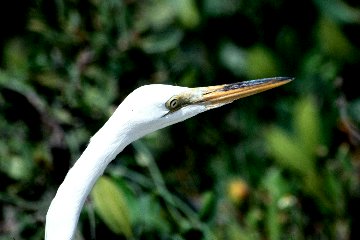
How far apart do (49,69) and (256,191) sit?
60cm

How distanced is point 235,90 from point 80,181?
377 mm

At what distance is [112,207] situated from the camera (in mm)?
2156

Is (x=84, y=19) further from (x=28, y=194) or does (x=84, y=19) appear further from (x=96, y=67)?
(x=28, y=194)

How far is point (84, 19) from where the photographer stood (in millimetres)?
2879

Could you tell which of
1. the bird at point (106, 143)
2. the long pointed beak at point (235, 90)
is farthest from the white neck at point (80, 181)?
the long pointed beak at point (235, 90)

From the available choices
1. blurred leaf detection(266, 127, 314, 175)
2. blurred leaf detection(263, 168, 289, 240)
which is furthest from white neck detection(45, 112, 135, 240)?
blurred leaf detection(266, 127, 314, 175)

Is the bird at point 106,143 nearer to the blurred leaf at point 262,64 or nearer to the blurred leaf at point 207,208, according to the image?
the blurred leaf at point 207,208

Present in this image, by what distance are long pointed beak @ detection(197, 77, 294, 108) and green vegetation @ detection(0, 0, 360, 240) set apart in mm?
295

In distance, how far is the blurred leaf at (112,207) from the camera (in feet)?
7.09

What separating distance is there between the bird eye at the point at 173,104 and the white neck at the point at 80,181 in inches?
4.5

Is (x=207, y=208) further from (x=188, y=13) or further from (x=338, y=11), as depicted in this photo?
(x=188, y=13)

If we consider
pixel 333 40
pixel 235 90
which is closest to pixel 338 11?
pixel 333 40

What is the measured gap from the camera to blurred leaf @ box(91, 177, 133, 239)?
216 cm

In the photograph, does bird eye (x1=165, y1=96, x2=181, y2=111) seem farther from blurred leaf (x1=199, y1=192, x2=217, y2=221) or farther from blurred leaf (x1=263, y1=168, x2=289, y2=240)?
blurred leaf (x1=263, y1=168, x2=289, y2=240)
